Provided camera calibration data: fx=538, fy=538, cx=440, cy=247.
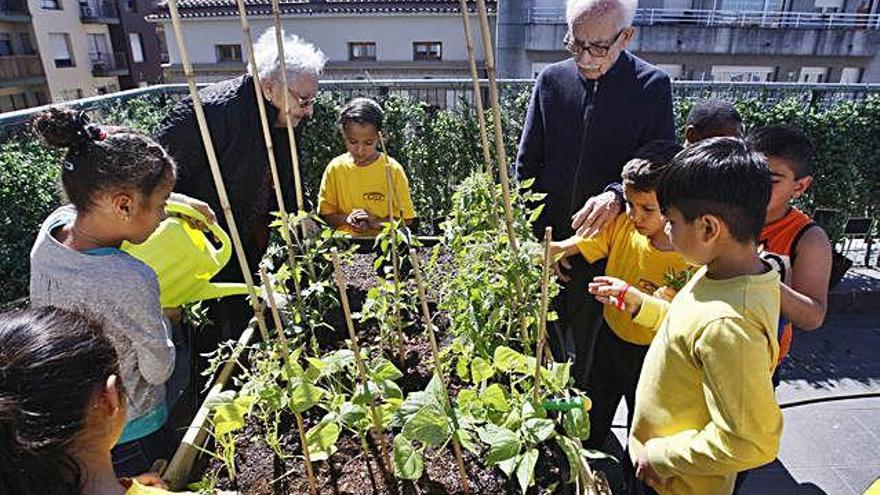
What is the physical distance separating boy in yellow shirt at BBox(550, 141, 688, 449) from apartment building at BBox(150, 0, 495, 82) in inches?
608

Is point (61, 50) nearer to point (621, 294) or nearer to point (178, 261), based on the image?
point (178, 261)

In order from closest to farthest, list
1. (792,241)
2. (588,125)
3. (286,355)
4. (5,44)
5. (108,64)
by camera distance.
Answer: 1. (286,355)
2. (792,241)
3. (588,125)
4. (5,44)
5. (108,64)

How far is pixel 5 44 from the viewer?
20.8 m

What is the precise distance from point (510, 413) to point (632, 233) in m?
0.99

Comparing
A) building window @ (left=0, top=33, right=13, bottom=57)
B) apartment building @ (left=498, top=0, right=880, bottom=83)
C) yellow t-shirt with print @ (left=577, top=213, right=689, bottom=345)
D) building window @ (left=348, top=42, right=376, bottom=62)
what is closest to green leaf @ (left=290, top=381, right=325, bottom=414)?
yellow t-shirt with print @ (left=577, top=213, right=689, bottom=345)

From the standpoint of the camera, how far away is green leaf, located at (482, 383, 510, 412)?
1373mm

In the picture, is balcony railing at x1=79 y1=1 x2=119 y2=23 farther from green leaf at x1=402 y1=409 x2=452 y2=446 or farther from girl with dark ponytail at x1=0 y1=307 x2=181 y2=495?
green leaf at x1=402 y1=409 x2=452 y2=446

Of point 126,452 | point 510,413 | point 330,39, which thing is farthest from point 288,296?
point 330,39

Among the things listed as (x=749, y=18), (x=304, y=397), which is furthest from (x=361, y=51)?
(x=304, y=397)

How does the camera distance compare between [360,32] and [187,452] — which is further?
[360,32]

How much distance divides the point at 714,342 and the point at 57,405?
51.0 inches

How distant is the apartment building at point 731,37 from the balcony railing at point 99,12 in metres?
19.4

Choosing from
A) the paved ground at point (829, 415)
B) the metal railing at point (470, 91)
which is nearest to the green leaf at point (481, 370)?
the paved ground at point (829, 415)

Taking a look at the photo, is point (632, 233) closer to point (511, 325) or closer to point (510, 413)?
point (511, 325)
